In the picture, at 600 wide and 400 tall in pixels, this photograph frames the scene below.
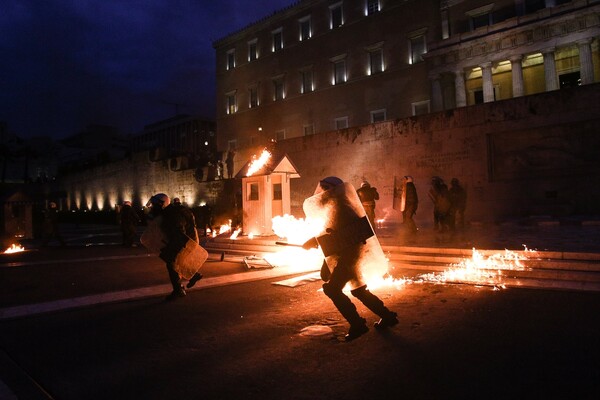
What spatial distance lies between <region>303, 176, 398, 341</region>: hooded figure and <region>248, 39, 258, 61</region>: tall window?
120ft

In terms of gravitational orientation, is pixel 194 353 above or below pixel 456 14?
below

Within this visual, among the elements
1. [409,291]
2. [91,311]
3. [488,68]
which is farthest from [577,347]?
[488,68]

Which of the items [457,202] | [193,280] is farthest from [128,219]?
[457,202]

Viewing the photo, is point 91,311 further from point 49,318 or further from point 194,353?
point 194,353

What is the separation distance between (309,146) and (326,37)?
55.0ft

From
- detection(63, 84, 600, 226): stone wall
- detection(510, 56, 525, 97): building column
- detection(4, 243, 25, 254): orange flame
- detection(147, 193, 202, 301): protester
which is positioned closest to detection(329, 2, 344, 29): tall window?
detection(510, 56, 525, 97): building column

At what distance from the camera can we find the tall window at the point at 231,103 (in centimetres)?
3972

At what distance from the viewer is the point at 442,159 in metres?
15.3

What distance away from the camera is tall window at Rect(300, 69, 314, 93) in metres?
33.3

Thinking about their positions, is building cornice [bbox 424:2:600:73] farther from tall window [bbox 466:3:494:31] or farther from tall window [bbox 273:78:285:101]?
tall window [bbox 273:78:285:101]

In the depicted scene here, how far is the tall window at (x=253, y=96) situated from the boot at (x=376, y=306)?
3515 centimetres

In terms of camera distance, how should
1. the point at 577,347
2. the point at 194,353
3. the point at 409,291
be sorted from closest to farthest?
1. the point at 577,347
2. the point at 194,353
3. the point at 409,291

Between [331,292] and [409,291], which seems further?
[409,291]

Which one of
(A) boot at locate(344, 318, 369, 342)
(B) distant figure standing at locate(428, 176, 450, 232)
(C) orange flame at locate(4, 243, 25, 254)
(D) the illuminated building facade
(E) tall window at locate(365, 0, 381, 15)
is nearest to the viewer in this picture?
(A) boot at locate(344, 318, 369, 342)
